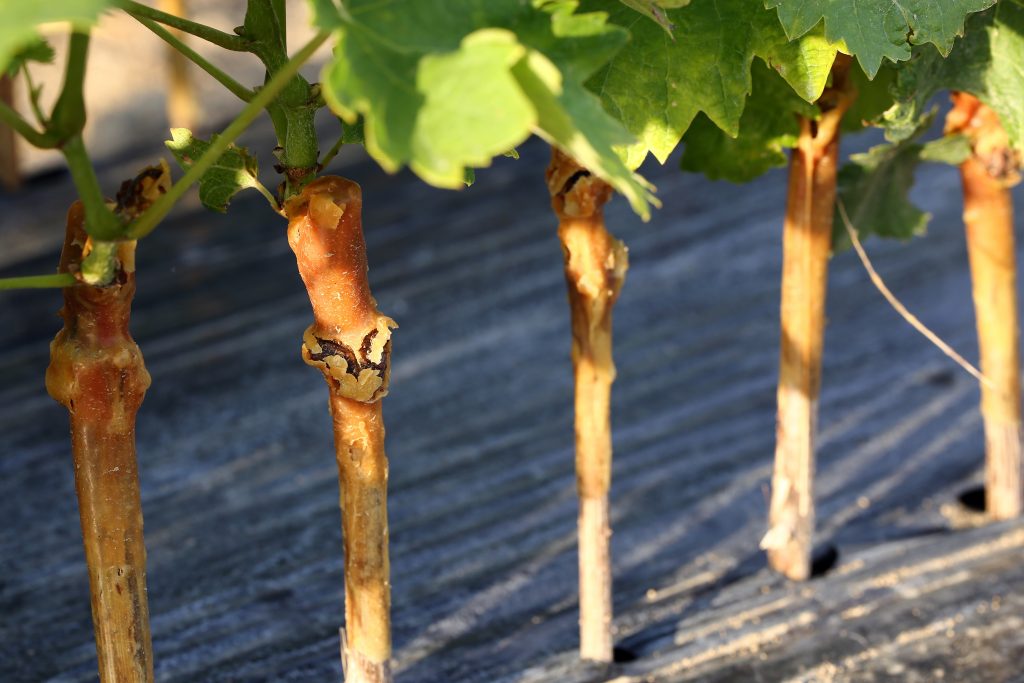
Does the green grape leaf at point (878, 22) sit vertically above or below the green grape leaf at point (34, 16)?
above

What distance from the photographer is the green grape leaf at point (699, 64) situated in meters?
1.04

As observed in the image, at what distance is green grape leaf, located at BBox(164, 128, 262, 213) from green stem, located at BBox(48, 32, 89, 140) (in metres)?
0.17

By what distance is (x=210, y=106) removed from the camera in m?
3.57

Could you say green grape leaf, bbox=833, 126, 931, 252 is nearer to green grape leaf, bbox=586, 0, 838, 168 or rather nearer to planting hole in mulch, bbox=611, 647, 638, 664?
green grape leaf, bbox=586, 0, 838, 168

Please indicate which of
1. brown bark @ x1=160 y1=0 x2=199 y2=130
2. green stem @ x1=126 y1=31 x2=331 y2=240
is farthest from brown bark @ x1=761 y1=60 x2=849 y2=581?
brown bark @ x1=160 y1=0 x2=199 y2=130

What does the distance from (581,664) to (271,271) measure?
1.20 m

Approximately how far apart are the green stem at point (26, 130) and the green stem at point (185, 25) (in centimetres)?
10

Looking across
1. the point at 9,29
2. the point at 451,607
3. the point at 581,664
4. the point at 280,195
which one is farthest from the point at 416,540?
the point at 9,29

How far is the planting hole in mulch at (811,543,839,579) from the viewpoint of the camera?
1508 mm

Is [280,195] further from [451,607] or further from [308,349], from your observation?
[451,607]

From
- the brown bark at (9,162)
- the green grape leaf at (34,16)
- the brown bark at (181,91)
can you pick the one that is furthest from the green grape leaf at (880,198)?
the brown bark at (9,162)

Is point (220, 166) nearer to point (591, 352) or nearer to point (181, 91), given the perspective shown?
point (591, 352)

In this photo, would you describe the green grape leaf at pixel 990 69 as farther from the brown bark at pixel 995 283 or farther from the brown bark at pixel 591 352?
the brown bark at pixel 591 352

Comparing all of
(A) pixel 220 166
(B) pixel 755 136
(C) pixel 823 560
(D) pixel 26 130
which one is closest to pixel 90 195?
(D) pixel 26 130
